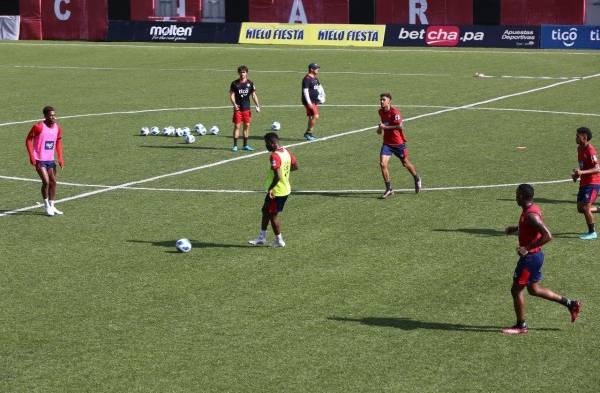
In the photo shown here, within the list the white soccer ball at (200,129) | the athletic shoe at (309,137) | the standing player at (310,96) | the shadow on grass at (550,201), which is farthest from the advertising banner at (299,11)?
the shadow on grass at (550,201)

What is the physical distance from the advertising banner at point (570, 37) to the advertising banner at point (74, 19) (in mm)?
29767

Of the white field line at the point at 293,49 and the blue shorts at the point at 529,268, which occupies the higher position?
the white field line at the point at 293,49

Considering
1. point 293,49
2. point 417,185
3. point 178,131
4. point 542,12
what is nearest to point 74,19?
point 293,49

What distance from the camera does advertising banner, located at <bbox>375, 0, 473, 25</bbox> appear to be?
241 feet

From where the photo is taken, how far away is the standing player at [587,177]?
2241 cm

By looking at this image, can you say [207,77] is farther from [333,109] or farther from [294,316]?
[294,316]

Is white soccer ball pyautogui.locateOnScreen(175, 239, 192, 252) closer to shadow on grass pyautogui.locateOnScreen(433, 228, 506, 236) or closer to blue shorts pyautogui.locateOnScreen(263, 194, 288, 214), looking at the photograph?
blue shorts pyautogui.locateOnScreen(263, 194, 288, 214)

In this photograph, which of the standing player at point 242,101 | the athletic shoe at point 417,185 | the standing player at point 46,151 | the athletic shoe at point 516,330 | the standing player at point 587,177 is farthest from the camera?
the standing player at point 242,101

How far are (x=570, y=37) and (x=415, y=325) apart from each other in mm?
51469

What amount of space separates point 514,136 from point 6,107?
20.5 m

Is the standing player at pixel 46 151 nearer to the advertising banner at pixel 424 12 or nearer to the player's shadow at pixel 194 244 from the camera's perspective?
the player's shadow at pixel 194 244

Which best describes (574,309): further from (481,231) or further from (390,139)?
(390,139)

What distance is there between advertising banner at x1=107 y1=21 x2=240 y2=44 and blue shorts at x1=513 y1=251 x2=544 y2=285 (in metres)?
58.0

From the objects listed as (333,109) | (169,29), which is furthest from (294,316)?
(169,29)
